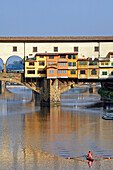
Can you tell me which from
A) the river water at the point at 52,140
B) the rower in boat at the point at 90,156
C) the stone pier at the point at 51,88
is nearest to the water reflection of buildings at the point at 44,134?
the river water at the point at 52,140

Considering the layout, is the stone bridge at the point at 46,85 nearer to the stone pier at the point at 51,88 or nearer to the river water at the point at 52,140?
the stone pier at the point at 51,88

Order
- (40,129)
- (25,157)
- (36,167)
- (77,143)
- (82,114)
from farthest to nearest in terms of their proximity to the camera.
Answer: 1. (82,114)
2. (40,129)
3. (77,143)
4. (25,157)
5. (36,167)

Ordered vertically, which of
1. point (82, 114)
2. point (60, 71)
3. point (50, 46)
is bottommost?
point (82, 114)

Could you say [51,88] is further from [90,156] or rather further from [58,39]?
[90,156]

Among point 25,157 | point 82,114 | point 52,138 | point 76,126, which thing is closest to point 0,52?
point 82,114

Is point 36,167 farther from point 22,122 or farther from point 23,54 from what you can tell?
point 23,54

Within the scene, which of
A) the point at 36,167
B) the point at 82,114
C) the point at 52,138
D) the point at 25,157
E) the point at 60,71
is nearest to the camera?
the point at 36,167

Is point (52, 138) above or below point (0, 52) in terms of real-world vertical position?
below

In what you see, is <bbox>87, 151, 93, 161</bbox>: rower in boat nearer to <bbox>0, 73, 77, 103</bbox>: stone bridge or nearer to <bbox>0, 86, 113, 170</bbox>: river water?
<bbox>0, 86, 113, 170</bbox>: river water

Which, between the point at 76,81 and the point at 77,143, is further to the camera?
the point at 76,81

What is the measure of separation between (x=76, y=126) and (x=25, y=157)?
2375 centimetres

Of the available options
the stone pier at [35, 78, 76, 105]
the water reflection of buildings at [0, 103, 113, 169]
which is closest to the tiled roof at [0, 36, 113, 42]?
the stone pier at [35, 78, 76, 105]

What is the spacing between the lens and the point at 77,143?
5169 cm

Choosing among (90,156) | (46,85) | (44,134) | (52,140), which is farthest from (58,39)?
(90,156)
